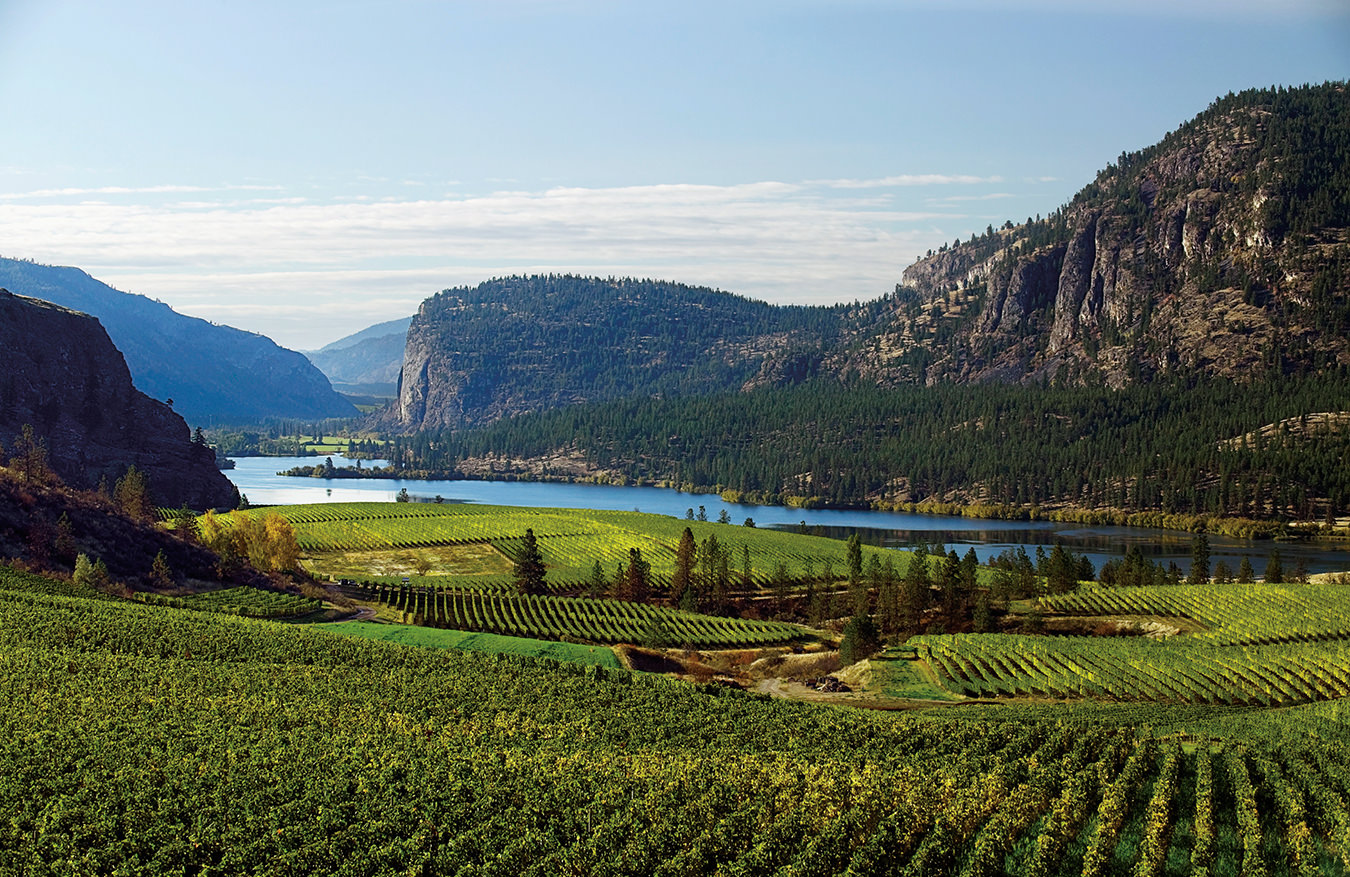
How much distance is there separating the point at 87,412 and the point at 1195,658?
170340mm

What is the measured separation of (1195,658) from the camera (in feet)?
227

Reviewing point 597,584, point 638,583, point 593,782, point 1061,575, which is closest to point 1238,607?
point 1061,575

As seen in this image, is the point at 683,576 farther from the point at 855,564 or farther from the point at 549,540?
the point at 549,540

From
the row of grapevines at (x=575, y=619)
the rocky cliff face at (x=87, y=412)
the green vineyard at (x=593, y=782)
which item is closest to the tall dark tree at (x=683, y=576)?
the row of grapevines at (x=575, y=619)

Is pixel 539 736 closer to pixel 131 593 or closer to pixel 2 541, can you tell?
pixel 131 593

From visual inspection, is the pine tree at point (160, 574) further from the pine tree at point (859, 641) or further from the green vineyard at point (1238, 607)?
the green vineyard at point (1238, 607)

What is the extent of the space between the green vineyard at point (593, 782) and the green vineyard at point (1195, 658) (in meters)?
12.0

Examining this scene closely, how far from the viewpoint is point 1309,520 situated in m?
172

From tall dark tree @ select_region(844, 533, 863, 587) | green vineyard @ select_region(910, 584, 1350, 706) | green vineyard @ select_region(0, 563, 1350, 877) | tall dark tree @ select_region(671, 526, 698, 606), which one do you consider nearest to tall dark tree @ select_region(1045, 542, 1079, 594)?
green vineyard @ select_region(910, 584, 1350, 706)

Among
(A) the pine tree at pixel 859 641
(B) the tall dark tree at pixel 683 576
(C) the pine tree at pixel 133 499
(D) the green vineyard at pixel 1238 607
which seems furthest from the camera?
(C) the pine tree at pixel 133 499

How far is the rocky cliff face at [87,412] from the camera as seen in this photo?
167375 millimetres

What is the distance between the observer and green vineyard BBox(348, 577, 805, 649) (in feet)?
276

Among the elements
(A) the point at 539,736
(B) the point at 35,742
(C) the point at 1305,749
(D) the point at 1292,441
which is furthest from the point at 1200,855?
(D) the point at 1292,441

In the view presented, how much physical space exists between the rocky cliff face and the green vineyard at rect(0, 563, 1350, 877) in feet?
438
